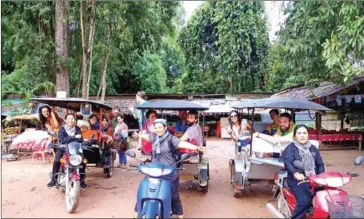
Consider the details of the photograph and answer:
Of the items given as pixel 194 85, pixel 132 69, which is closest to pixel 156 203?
pixel 132 69

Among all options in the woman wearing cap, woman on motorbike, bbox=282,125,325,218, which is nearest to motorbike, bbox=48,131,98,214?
the woman wearing cap

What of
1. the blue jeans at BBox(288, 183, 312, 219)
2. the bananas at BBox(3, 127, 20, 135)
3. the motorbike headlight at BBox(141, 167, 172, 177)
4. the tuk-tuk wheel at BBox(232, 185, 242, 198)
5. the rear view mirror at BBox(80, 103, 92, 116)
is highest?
the rear view mirror at BBox(80, 103, 92, 116)

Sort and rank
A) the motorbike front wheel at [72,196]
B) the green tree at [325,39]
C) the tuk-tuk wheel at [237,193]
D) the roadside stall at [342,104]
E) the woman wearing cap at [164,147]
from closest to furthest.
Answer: the woman wearing cap at [164,147], the motorbike front wheel at [72,196], the tuk-tuk wheel at [237,193], the green tree at [325,39], the roadside stall at [342,104]

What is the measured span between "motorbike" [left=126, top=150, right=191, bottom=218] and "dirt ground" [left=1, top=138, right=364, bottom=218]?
1097 millimetres

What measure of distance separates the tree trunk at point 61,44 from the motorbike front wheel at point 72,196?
21.9 ft

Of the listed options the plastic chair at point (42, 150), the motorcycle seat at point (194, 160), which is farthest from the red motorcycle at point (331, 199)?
the plastic chair at point (42, 150)

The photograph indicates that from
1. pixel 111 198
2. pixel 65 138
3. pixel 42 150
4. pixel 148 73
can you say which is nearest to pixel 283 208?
pixel 111 198

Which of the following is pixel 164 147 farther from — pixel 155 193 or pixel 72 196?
pixel 72 196

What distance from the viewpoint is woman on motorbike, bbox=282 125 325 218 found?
4.20 metres

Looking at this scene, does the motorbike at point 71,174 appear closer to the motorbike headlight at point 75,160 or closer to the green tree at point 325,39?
the motorbike headlight at point 75,160

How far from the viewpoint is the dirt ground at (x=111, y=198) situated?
522 cm

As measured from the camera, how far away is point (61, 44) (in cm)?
1141

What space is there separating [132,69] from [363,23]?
725 inches

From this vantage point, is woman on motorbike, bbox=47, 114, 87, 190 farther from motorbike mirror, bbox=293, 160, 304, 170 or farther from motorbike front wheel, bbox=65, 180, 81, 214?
motorbike mirror, bbox=293, 160, 304, 170
